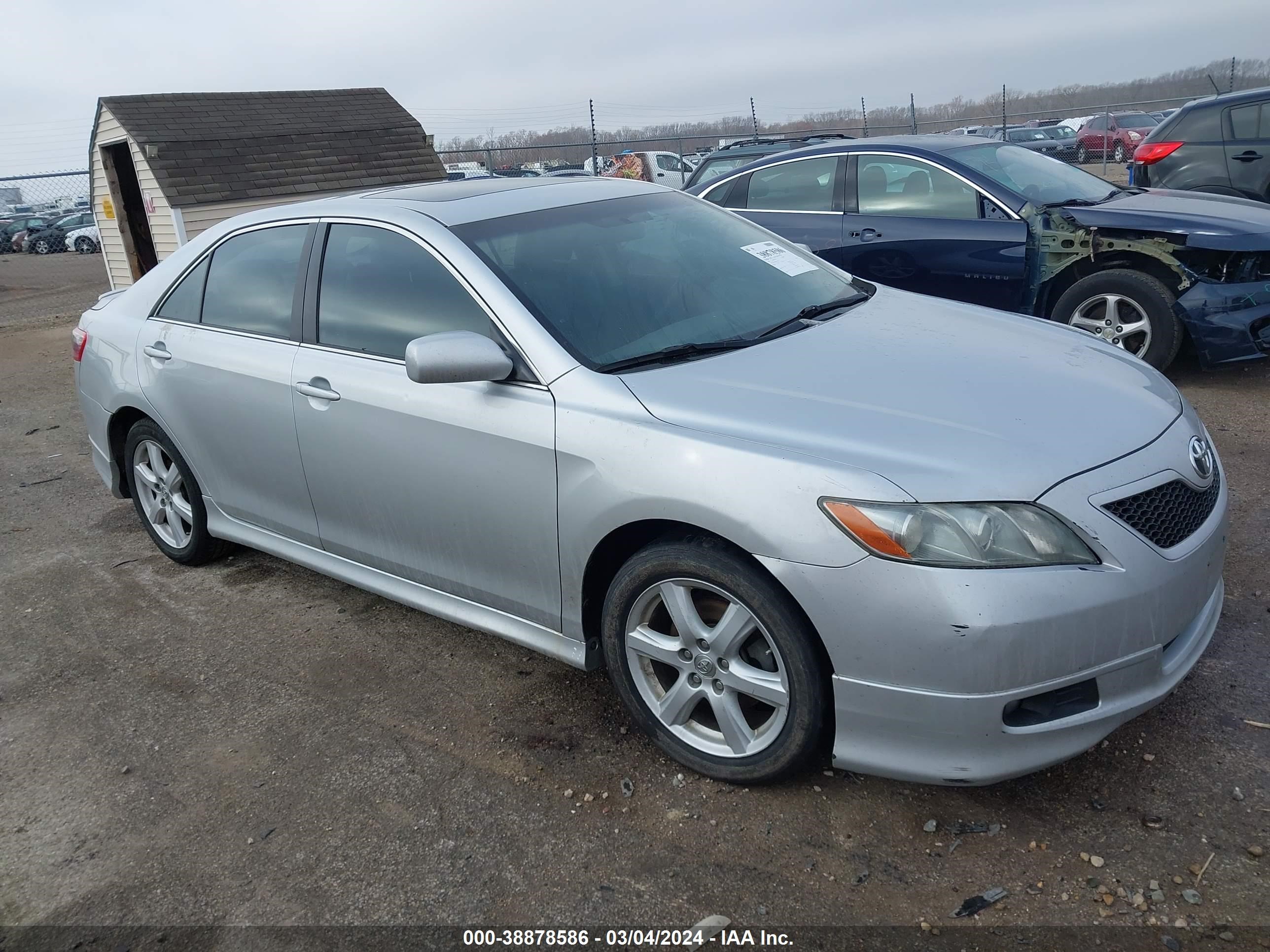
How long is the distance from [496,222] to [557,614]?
1363mm

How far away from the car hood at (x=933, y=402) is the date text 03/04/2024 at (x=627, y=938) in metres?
1.09

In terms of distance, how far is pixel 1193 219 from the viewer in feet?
19.7

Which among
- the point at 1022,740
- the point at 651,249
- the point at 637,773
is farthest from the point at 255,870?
the point at 651,249

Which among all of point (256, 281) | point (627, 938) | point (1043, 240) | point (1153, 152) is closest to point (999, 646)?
point (627, 938)

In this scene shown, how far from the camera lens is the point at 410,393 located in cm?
320

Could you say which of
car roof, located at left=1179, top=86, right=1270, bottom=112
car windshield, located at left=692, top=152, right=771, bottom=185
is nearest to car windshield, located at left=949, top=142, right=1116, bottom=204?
car roof, located at left=1179, top=86, right=1270, bottom=112

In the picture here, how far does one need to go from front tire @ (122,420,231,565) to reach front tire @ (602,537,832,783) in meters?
2.40

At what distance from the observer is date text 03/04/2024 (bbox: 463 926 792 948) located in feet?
7.44

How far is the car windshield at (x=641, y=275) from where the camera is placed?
308 centimetres

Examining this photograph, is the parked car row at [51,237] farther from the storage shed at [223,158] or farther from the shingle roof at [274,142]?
the shingle roof at [274,142]

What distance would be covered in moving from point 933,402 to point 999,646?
2.33 feet

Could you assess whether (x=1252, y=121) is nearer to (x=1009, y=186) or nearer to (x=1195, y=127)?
(x=1195, y=127)

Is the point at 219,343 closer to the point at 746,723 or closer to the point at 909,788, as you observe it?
the point at 746,723

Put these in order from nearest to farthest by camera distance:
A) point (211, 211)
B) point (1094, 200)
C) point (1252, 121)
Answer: point (1094, 200)
point (1252, 121)
point (211, 211)
